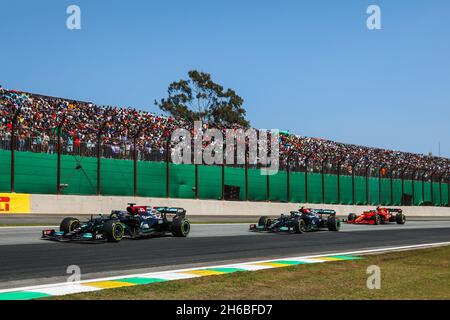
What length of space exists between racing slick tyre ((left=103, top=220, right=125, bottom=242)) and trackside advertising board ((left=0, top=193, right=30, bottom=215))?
10307 millimetres

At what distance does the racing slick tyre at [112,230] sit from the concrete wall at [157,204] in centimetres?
1129

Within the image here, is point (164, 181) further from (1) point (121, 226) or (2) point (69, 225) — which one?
(1) point (121, 226)

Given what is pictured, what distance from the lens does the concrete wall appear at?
85.6 ft

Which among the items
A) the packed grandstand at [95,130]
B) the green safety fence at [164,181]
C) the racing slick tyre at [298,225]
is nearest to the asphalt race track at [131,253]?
the racing slick tyre at [298,225]

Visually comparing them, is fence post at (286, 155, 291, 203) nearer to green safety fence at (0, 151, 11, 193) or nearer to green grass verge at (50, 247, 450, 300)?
green safety fence at (0, 151, 11, 193)

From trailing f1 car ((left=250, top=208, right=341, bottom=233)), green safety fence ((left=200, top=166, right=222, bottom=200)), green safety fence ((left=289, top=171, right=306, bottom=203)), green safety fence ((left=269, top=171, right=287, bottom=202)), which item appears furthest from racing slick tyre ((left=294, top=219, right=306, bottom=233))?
green safety fence ((left=289, top=171, right=306, bottom=203))

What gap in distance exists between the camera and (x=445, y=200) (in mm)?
58188

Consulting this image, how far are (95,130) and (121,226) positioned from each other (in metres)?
15.6

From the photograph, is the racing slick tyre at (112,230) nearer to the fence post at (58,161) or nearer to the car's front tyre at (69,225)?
the car's front tyre at (69,225)

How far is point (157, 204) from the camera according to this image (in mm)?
31297

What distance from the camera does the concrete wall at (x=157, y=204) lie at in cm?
2609

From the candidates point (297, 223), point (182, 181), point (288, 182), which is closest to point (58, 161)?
point (182, 181)

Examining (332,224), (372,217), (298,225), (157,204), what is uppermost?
(157,204)
